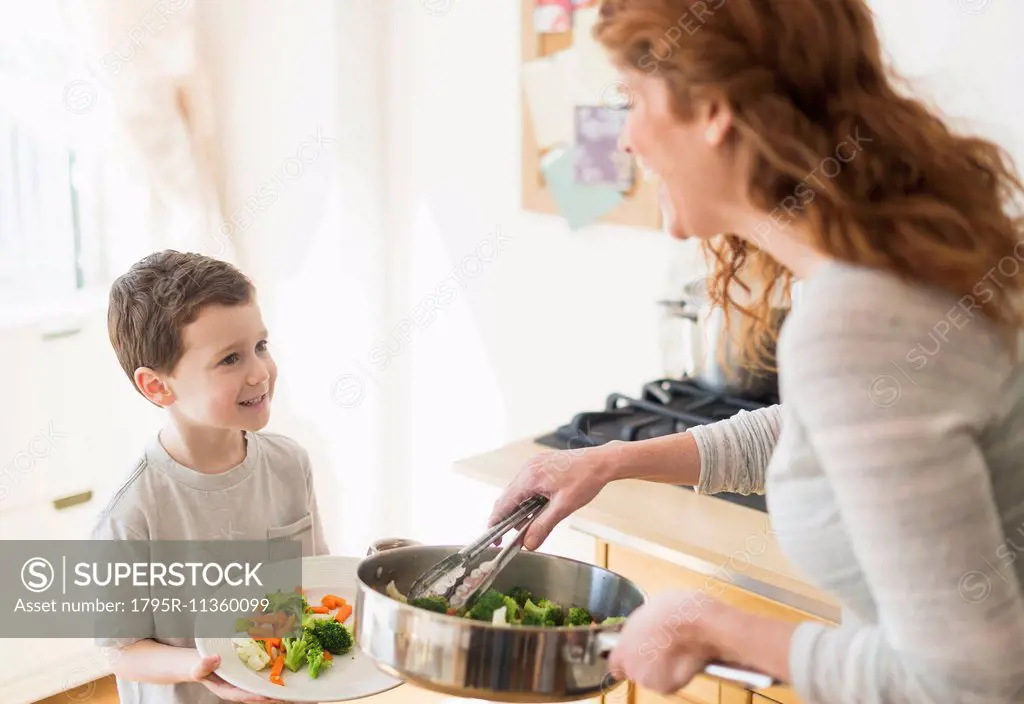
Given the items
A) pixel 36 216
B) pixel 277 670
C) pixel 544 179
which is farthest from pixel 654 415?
pixel 36 216

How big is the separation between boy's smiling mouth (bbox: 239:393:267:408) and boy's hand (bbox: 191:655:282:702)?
1.06 feet

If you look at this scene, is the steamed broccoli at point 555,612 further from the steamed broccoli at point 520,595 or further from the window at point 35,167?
the window at point 35,167

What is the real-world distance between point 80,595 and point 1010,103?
2.11 meters

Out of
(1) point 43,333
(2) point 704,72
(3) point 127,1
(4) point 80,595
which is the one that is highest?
(3) point 127,1

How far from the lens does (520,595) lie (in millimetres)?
1194

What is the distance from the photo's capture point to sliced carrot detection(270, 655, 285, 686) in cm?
131

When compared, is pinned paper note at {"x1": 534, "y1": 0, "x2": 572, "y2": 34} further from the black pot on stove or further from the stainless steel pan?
the stainless steel pan

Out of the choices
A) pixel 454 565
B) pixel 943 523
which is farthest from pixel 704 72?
pixel 454 565

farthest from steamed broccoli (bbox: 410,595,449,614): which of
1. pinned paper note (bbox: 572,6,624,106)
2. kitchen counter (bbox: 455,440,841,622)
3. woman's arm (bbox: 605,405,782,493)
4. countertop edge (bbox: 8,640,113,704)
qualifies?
countertop edge (bbox: 8,640,113,704)

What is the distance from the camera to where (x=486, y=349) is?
103 inches

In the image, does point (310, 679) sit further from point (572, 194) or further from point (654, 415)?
point (572, 194)

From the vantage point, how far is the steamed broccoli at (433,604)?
1071mm

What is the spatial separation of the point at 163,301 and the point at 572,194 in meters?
1.06

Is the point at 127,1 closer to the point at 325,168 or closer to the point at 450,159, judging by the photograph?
the point at 325,168
